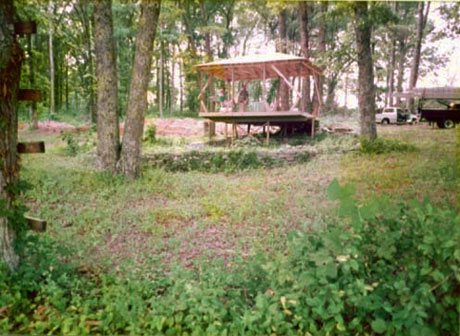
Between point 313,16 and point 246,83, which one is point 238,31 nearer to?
point 246,83

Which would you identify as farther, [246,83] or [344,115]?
[344,115]

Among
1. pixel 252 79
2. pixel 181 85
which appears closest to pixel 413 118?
pixel 252 79

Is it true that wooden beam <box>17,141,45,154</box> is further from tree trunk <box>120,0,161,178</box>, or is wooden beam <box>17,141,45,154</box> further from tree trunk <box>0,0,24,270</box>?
tree trunk <box>120,0,161,178</box>

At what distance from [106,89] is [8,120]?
1.27 meters

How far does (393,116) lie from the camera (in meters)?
2.42

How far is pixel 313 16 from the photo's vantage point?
2.46 meters

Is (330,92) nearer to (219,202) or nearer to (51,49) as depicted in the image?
(219,202)

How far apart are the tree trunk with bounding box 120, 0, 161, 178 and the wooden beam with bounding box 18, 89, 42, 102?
3.17 feet

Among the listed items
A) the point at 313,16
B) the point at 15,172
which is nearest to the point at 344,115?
the point at 313,16

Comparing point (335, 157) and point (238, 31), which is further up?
point (238, 31)

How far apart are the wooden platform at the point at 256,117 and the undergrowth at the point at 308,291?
68cm

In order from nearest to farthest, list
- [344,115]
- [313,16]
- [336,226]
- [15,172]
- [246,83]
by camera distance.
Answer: [336,226]
[15,172]
[246,83]
[313,16]
[344,115]

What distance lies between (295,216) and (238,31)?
1373mm

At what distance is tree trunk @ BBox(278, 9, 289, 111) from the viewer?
2289 millimetres
